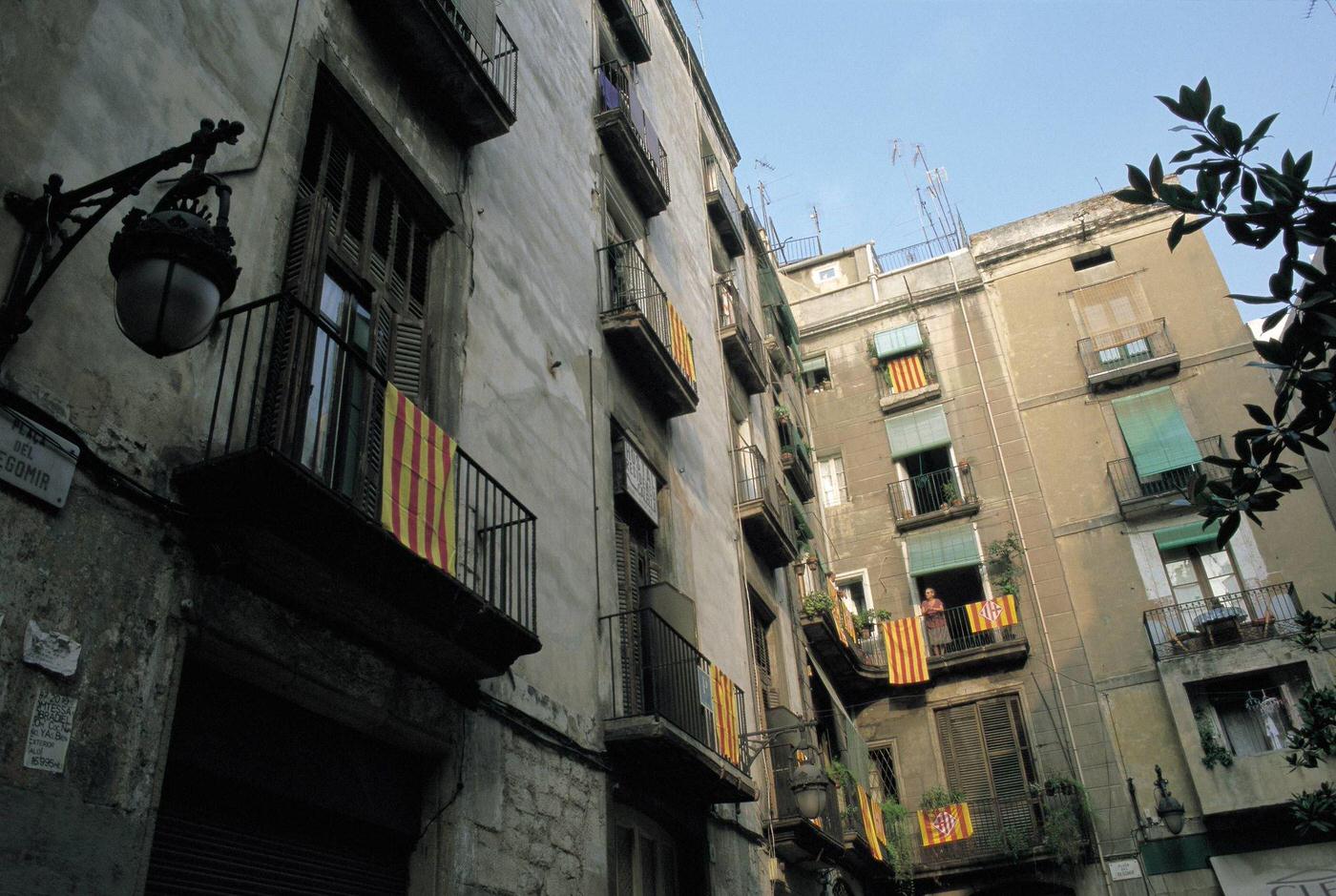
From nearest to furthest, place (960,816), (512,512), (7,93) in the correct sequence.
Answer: (7,93), (512,512), (960,816)

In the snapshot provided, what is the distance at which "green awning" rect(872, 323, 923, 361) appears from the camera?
29453mm

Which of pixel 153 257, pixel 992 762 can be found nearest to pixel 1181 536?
pixel 992 762

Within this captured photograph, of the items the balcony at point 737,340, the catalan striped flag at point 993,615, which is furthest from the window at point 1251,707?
the balcony at point 737,340

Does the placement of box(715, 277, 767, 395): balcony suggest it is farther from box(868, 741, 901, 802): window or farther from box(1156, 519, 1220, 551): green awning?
box(1156, 519, 1220, 551): green awning

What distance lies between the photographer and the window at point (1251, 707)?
21406 mm

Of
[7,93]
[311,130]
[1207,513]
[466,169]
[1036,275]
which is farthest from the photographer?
[1036,275]

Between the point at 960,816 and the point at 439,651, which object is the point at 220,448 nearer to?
the point at 439,651

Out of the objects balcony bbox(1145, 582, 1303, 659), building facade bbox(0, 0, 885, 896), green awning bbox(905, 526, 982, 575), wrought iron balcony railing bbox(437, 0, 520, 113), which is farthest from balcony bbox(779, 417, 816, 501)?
wrought iron balcony railing bbox(437, 0, 520, 113)

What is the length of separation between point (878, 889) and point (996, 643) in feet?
21.1

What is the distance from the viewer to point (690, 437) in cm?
1533

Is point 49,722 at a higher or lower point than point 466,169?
lower

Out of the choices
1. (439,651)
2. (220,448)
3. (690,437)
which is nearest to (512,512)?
(439,651)

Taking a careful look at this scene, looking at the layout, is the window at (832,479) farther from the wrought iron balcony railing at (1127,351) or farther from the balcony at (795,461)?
the wrought iron balcony railing at (1127,351)

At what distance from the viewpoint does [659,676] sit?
35.5 feet
